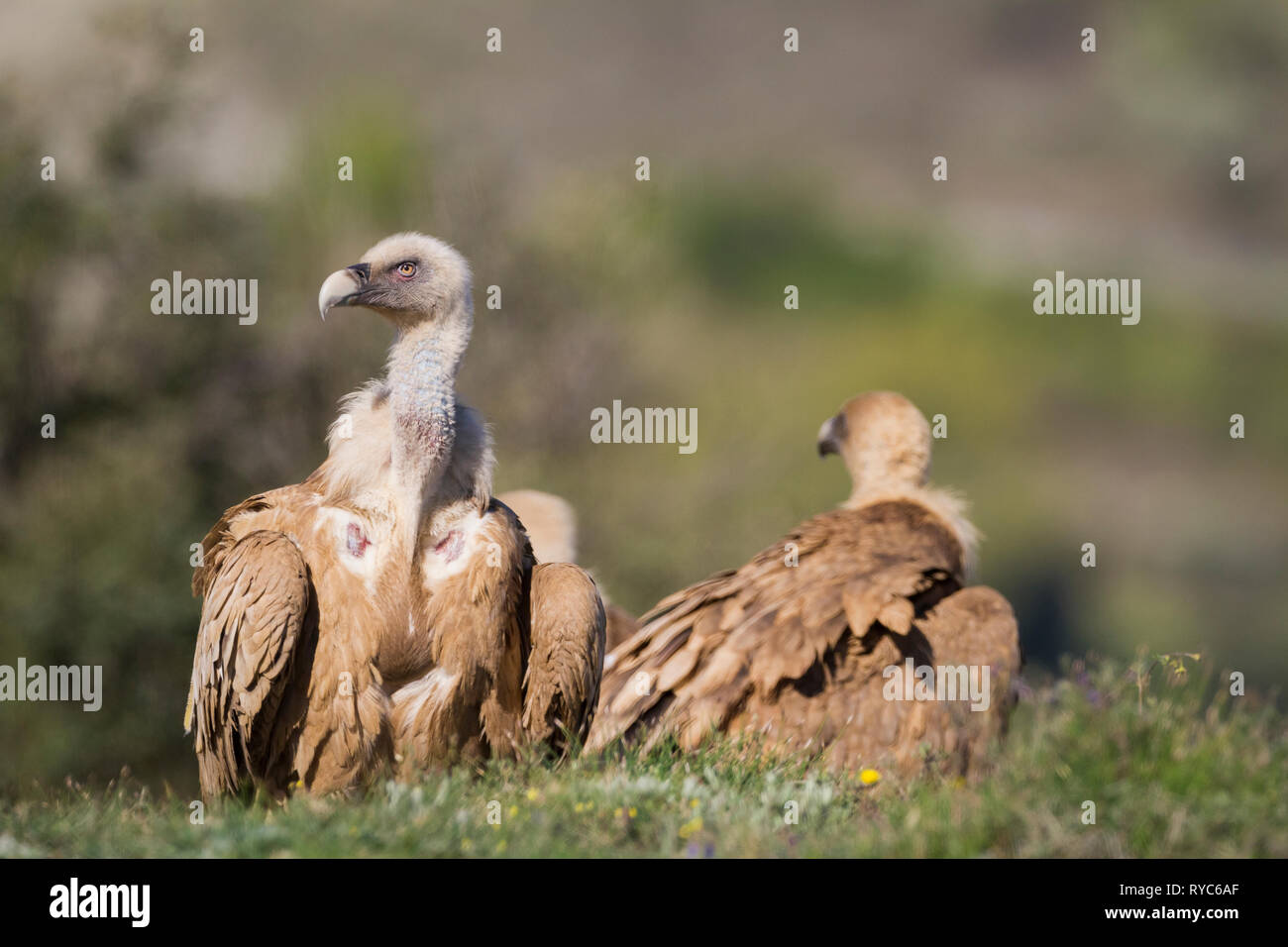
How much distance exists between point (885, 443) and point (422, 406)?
4.49 m

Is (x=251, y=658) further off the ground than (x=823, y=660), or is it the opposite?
(x=251, y=658)

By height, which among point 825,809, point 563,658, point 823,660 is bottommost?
point 825,809

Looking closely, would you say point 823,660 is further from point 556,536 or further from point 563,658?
point 556,536

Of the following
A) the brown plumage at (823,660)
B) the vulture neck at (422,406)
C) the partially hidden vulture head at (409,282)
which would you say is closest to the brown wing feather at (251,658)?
the vulture neck at (422,406)

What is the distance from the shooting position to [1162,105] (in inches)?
2633

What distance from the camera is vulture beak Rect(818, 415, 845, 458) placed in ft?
36.6

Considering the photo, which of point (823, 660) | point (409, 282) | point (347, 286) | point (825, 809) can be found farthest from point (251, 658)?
point (823, 660)

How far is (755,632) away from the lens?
8.48 metres

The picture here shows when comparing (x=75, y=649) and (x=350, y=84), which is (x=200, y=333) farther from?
(x=350, y=84)

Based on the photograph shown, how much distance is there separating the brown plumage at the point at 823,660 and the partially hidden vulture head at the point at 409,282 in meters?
2.36

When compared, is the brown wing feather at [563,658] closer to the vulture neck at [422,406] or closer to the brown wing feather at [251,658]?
the vulture neck at [422,406]

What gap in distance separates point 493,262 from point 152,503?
8.64m

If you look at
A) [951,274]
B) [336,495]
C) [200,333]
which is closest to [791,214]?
[951,274]

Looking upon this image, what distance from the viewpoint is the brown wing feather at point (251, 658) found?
6.66 metres
